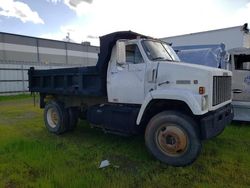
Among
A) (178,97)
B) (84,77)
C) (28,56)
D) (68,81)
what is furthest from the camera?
(28,56)

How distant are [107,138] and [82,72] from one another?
1.84 m

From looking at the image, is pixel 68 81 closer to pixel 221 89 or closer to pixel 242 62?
pixel 221 89

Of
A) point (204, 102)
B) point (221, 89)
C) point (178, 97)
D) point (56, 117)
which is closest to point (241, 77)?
point (221, 89)

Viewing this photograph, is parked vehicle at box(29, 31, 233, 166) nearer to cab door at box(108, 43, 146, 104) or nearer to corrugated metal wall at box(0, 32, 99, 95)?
cab door at box(108, 43, 146, 104)

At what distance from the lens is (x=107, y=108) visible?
5.40m

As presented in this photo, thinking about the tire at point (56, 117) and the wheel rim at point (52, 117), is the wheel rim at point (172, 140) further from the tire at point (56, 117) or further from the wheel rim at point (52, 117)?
the wheel rim at point (52, 117)

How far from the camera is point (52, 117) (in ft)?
23.2

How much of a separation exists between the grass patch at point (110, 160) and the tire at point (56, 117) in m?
0.33

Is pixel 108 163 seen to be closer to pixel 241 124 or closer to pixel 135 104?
pixel 135 104

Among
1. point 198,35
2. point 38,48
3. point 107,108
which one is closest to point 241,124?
point 107,108

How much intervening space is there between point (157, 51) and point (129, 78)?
83cm

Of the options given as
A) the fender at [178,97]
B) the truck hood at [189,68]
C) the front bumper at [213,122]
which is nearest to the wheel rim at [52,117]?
the fender at [178,97]

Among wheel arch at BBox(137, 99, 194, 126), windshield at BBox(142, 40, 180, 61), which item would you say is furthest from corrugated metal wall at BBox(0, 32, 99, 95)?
wheel arch at BBox(137, 99, 194, 126)

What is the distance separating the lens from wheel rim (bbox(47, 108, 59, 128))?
694 centimetres
